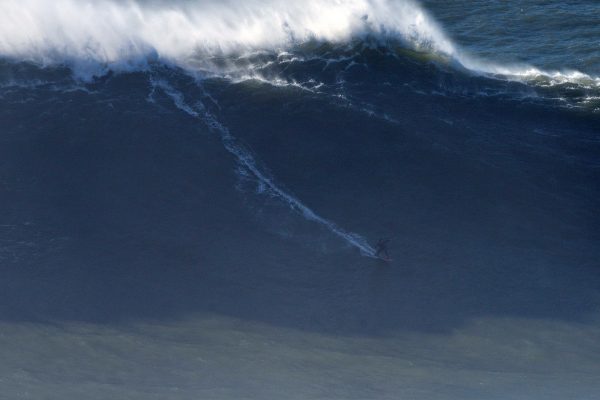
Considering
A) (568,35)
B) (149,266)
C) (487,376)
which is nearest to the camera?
(487,376)

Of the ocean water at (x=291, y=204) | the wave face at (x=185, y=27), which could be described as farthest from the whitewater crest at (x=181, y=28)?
the ocean water at (x=291, y=204)

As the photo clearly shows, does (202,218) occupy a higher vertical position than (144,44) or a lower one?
lower

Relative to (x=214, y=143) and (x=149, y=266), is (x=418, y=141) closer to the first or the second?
(x=214, y=143)

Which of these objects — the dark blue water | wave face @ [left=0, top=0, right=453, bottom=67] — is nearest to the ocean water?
wave face @ [left=0, top=0, right=453, bottom=67]

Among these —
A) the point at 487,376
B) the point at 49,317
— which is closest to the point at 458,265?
the point at 487,376

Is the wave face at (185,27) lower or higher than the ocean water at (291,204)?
higher

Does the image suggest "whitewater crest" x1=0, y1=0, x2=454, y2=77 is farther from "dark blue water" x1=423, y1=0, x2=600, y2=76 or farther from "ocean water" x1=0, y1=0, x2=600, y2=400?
"dark blue water" x1=423, y1=0, x2=600, y2=76

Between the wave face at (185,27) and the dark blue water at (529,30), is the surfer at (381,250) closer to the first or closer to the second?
the wave face at (185,27)
